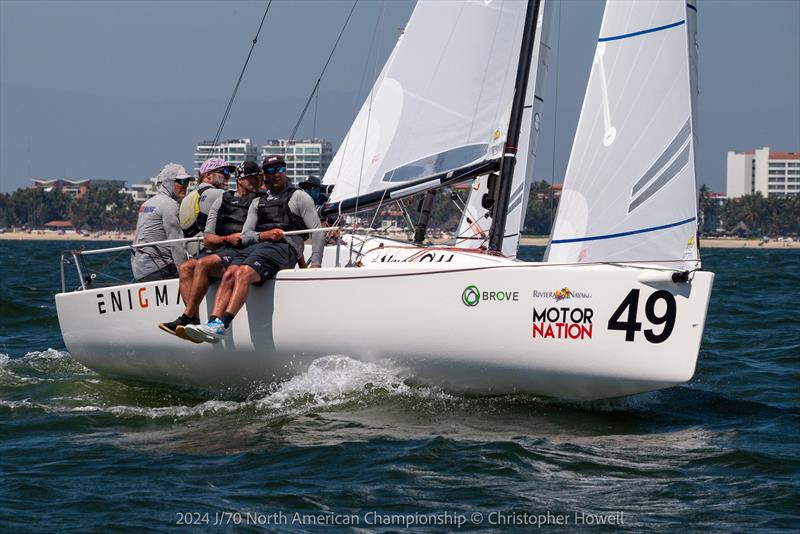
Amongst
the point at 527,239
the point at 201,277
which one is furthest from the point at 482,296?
the point at 527,239

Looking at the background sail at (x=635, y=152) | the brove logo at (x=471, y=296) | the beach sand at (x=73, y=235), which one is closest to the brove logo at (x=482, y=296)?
the brove logo at (x=471, y=296)

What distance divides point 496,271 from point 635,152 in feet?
4.27

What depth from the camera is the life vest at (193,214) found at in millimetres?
8125

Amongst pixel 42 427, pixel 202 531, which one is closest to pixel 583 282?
pixel 202 531

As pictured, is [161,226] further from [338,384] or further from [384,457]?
[384,457]

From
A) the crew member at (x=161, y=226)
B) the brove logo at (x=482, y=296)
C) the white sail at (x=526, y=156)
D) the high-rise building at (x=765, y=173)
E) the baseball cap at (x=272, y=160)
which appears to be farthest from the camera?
the high-rise building at (x=765, y=173)

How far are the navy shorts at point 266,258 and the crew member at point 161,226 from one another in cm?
80

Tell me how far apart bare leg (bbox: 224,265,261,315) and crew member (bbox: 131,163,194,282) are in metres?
0.93

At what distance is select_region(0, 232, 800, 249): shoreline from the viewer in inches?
3757

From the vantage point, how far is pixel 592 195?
7477 mm

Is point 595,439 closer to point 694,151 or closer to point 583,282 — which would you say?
point 583,282

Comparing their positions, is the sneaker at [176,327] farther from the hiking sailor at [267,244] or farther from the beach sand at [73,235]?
the beach sand at [73,235]

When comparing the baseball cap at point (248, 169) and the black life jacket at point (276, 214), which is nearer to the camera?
the black life jacket at point (276, 214)

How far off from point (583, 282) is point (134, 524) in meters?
2.95
